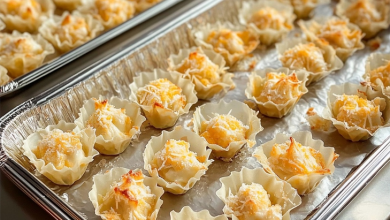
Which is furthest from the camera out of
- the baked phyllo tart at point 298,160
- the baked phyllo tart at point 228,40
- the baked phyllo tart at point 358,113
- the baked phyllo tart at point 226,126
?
the baked phyllo tart at point 228,40

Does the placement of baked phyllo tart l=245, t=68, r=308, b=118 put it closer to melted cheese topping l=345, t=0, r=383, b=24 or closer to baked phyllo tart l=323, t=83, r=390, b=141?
baked phyllo tart l=323, t=83, r=390, b=141

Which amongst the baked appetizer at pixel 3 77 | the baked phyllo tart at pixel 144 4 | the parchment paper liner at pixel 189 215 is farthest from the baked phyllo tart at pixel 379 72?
the baked appetizer at pixel 3 77

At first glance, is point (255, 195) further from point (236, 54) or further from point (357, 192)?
point (236, 54)

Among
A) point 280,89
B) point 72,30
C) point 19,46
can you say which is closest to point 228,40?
point 280,89

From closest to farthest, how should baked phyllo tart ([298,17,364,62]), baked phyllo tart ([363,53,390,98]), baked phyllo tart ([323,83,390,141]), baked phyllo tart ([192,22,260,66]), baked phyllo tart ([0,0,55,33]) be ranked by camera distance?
baked phyllo tart ([323,83,390,141])
baked phyllo tart ([363,53,390,98])
baked phyllo tart ([192,22,260,66])
baked phyllo tart ([298,17,364,62])
baked phyllo tart ([0,0,55,33])

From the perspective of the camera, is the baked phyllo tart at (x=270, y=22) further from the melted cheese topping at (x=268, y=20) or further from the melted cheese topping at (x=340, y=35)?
the melted cheese topping at (x=340, y=35)

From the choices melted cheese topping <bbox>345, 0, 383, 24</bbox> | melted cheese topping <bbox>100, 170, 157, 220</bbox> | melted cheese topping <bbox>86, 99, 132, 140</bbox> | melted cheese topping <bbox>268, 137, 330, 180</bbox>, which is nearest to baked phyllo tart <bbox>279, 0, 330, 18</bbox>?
melted cheese topping <bbox>345, 0, 383, 24</bbox>

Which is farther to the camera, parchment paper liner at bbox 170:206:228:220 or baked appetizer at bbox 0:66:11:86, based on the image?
baked appetizer at bbox 0:66:11:86
